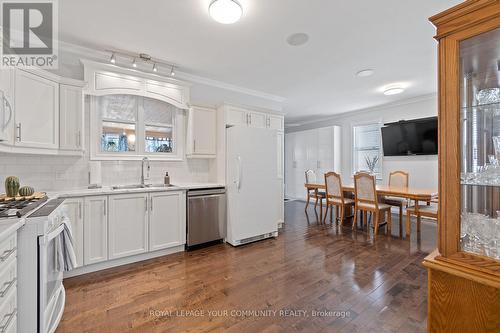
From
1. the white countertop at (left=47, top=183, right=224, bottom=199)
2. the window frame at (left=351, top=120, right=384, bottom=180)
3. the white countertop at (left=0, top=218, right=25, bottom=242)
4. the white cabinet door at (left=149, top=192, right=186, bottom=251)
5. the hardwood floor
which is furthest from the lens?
the window frame at (left=351, top=120, right=384, bottom=180)

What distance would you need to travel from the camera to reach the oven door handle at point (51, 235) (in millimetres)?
1376

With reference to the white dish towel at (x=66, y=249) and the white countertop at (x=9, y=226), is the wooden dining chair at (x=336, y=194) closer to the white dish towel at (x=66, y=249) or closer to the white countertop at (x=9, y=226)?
the white dish towel at (x=66, y=249)

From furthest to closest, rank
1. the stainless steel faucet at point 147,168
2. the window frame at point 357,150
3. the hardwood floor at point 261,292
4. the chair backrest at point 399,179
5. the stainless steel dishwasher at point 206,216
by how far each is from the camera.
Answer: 1. the window frame at point 357,150
2. the chair backrest at point 399,179
3. the stainless steel faucet at point 147,168
4. the stainless steel dishwasher at point 206,216
5. the hardwood floor at point 261,292

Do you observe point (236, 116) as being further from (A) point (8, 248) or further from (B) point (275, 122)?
(A) point (8, 248)

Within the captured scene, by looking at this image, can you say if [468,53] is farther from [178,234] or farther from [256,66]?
[178,234]

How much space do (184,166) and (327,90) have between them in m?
3.16

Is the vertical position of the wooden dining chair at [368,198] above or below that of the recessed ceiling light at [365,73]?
below

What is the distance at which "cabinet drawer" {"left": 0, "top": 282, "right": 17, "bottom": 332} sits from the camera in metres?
1.09

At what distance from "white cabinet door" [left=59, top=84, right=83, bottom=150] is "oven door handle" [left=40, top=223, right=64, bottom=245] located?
1.20 meters

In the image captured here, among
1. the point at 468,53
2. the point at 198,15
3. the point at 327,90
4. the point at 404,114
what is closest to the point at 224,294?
the point at 468,53

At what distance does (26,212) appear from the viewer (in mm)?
1465

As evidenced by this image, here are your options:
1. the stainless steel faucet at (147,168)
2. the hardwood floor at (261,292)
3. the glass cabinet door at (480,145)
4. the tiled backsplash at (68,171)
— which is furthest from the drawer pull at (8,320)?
the glass cabinet door at (480,145)

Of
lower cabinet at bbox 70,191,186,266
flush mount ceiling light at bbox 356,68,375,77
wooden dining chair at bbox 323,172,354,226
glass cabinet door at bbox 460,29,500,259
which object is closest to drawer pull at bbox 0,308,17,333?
lower cabinet at bbox 70,191,186,266

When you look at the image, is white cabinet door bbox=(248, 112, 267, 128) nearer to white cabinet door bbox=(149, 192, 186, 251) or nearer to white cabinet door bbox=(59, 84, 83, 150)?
white cabinet door bbox=(149, 192, 186, 251)
